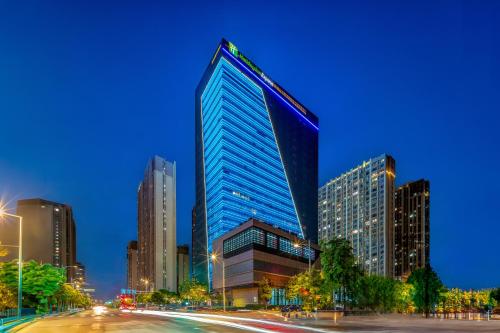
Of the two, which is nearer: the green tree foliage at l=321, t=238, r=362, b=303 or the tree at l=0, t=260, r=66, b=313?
the green tree foliage at l=321, t=238, r=362, b=303

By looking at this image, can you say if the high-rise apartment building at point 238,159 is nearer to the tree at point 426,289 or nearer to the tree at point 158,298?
the tree at point 158,298

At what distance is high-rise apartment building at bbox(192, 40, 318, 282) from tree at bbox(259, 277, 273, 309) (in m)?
48.7

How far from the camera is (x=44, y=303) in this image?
232ft

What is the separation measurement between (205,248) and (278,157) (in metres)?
47.0

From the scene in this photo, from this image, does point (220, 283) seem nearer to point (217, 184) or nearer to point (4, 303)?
point (217, 184)

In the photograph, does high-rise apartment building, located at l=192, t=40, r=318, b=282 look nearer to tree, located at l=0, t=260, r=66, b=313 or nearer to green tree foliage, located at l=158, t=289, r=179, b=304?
green tree foliage, located at l=158, t=289, r=179, b=304

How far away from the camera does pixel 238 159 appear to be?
550 ft

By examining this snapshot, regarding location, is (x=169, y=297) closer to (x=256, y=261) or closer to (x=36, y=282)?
(x=256, y=261)

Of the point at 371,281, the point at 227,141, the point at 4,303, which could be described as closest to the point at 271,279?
the point at 371,281

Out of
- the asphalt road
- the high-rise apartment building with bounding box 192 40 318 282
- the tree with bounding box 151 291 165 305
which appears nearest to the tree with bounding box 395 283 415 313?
the asphalt road

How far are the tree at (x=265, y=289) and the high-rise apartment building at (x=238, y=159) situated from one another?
160 feet

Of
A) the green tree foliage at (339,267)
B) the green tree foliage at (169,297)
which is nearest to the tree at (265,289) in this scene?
the green tree foliage at (339,267)

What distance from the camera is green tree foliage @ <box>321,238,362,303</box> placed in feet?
167

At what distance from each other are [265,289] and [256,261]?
7.53 meters
